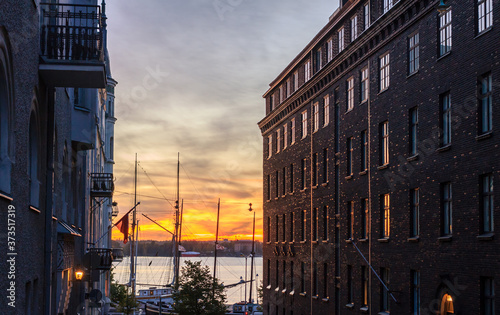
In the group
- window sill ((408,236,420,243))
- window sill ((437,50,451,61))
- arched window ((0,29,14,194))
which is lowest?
window sill ((408,236,420,243))

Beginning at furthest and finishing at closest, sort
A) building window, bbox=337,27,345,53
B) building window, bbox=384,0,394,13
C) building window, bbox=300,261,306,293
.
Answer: building window, bbox=300,261,306,293 → building window, bbox=337,27,345,53 → building window, bbox=384,0,394,13

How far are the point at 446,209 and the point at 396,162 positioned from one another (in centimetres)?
494

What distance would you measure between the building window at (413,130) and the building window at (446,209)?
2.88m

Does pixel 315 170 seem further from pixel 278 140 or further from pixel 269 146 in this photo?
pixel 269 146

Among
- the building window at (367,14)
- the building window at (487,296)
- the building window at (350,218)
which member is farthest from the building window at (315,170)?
the building window at (487,296)

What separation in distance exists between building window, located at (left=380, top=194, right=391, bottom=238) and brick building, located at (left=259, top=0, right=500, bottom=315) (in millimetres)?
54

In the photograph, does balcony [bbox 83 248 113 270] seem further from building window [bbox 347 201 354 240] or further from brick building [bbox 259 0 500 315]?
building window [bbox 347 201 354 240]

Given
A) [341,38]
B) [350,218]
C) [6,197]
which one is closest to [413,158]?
[350,218]

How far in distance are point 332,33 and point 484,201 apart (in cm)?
2044

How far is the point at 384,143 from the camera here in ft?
102

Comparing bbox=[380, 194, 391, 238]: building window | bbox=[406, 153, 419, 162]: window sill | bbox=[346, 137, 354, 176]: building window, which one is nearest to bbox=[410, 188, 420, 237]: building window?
bbox=[406, 153, 419, 162]: window sill

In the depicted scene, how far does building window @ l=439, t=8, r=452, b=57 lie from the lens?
81.2 ft

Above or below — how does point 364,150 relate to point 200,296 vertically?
above

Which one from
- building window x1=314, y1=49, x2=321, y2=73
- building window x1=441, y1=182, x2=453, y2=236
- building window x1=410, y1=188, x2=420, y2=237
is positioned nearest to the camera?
Answer: building window x1=441, y1=182, x2=453, y2=236
